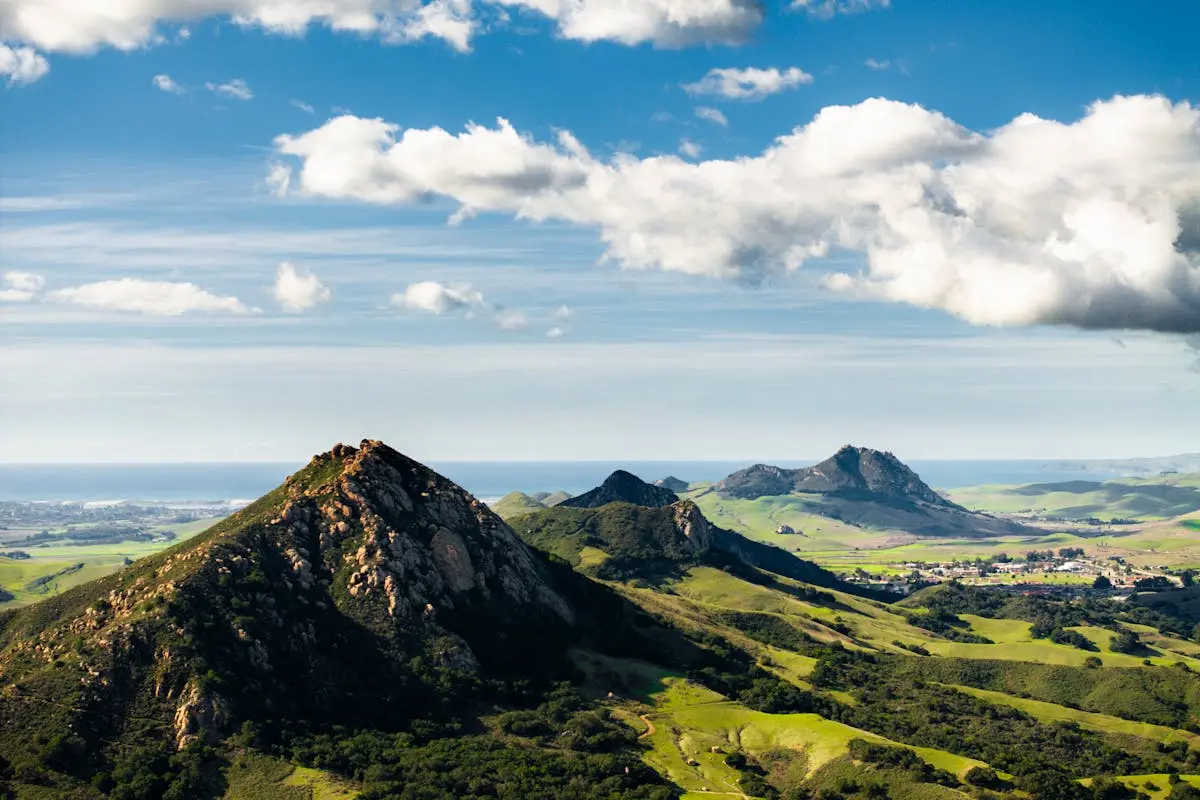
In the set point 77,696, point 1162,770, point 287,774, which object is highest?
point 77,696

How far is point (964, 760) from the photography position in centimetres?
18812

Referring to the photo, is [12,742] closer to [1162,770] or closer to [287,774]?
[287,774]

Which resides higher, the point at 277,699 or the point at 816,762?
the point at 277,699

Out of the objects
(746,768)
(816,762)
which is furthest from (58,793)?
(816,762)

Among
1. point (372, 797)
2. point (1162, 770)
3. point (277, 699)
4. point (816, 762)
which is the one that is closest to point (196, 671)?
point (277, 699)

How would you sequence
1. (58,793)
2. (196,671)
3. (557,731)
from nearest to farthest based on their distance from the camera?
(58,793)
(196,671)
(557,731)

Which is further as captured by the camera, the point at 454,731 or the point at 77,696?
the point at 454,731

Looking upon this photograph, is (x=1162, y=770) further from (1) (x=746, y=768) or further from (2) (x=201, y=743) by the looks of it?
(2) (x=201, y=743)

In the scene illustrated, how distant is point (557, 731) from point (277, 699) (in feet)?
170

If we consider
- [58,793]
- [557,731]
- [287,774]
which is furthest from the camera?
[557,731]

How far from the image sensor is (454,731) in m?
195

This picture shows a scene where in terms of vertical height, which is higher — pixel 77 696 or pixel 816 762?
pixel 77 696

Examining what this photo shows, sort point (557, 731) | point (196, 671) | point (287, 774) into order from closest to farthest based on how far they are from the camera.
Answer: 1. point (287, 774)
2. point (196, 671)
3. point (557, 731)

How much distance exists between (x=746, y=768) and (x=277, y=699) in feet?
282
